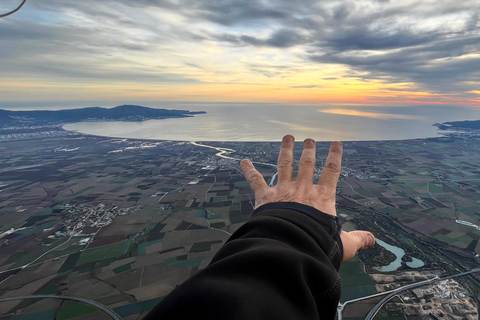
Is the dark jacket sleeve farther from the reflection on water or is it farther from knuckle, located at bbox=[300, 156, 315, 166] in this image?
the reflection on water

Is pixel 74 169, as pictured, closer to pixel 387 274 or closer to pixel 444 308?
pixel 387 274

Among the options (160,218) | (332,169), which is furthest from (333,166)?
(160,218)

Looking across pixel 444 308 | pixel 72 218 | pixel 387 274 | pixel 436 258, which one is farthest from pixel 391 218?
pixel 72 218

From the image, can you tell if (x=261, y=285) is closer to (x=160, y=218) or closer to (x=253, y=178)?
(x=253, y=178)

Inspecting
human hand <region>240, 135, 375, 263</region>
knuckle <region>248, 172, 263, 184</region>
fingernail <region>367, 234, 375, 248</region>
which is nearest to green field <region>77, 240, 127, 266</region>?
knuckle <region>248, 172, 263, 184</region>

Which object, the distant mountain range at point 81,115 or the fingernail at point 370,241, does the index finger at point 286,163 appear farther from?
the distant mountain range at point 81,115

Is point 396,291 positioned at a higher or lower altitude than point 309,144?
lower
